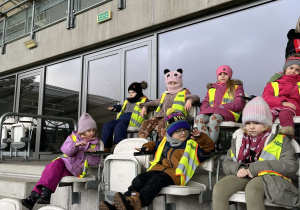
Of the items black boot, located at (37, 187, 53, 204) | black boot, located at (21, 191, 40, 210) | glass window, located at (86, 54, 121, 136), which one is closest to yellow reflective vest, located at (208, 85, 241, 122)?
black boot, located at (37, 187, 53, 204)

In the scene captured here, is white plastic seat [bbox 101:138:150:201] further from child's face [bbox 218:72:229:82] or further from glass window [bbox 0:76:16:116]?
glass window [bbox 0:76:16:116]

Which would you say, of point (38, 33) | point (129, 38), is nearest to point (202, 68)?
point (129, 38)

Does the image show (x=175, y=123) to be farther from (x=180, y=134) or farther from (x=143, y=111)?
(x=143, y=111)

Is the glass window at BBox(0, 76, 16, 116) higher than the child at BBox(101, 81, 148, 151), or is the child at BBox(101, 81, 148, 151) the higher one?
the glass window at BBox(0, 76, 16, 116)

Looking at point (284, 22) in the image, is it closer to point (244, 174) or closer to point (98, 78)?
point (244, 174)

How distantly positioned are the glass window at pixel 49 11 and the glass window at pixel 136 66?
213 cm

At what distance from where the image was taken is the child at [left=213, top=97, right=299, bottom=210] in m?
2.16

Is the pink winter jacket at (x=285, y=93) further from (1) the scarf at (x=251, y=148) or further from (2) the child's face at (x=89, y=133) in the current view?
(2) the child's face at (x=89, y=133)

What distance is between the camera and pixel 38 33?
24.5 ft

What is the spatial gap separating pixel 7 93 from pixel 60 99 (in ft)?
7.35

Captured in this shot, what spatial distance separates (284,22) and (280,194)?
2820 millimetres

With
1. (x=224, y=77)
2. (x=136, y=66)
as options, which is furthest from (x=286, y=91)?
(x=136, y=66)

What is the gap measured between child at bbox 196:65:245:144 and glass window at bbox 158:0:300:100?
687 mm

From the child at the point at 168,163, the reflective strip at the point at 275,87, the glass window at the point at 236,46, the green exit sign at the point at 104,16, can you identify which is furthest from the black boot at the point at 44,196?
the green exit sign at the point at 104,16
